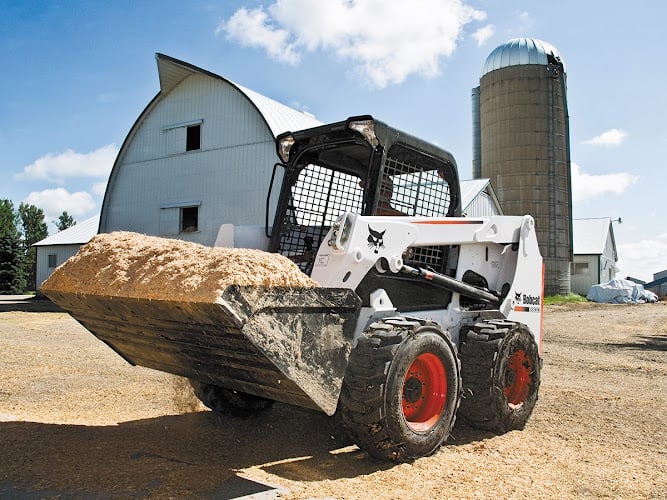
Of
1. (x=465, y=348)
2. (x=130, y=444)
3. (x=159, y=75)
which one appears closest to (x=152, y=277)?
(x=130, y=444)

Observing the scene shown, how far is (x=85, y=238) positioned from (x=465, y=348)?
26975mm

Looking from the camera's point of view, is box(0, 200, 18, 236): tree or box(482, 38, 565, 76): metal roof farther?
box(0, 200, 18, 236): tree

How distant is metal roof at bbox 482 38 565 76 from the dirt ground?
25.3 meters

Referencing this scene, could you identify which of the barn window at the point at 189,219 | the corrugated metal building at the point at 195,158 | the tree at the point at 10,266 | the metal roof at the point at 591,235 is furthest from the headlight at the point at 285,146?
the tree at the point at 10,266

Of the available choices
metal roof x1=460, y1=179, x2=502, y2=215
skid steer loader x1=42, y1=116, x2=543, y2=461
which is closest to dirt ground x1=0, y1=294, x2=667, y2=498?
skid steer loader x1=42, y1=116, x2=543, y2=461

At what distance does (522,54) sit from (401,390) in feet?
97.6

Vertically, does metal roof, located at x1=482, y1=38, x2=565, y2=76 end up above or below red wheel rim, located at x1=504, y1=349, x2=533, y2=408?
above

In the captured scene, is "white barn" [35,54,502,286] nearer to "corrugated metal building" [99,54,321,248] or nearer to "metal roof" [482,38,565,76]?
"corrugated metal building" [99,54,321,248]

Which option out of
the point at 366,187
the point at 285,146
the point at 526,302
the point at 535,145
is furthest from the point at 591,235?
the point at 366,187

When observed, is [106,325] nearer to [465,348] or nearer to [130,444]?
[130,444]

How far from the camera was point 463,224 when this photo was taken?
568 centimetres

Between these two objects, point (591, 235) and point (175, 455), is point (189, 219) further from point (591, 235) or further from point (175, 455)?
point (591, 235)

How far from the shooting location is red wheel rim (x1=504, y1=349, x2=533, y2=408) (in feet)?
19.0

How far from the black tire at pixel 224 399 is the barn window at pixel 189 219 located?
16068mm
